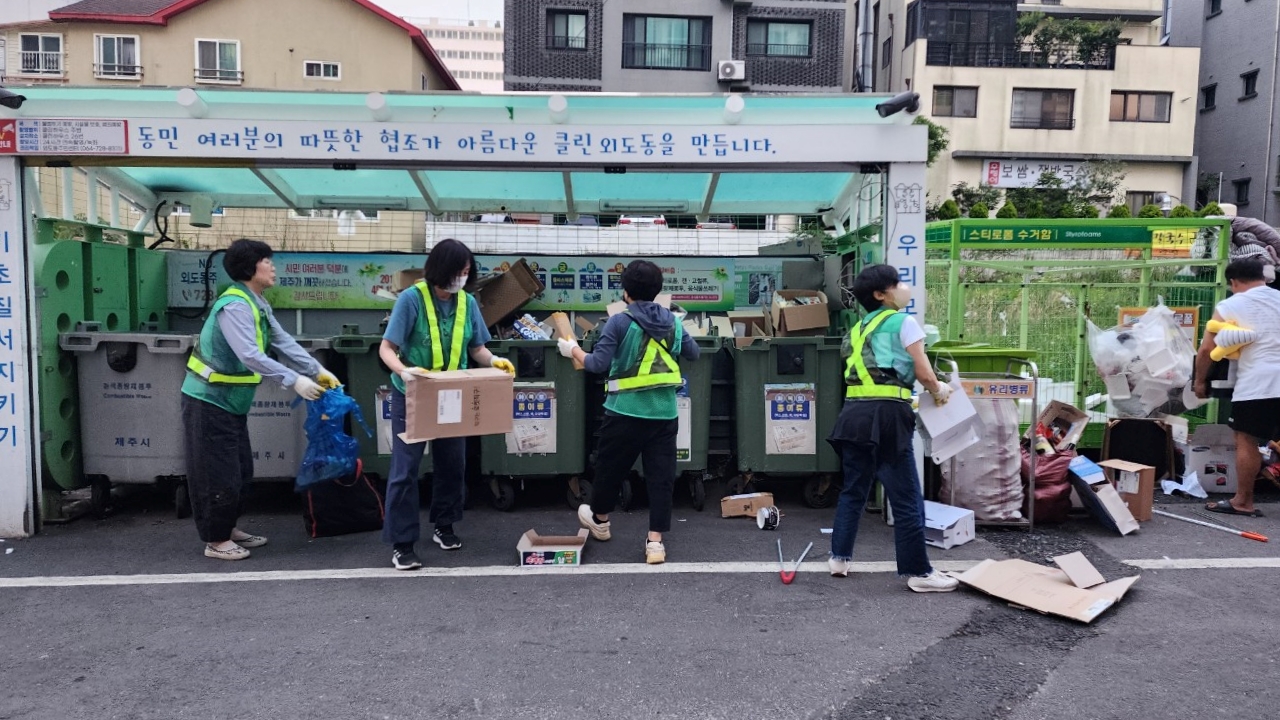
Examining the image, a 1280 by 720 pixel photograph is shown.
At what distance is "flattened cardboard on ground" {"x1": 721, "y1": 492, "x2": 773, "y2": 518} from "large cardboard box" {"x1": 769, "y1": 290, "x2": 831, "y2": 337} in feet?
4.10

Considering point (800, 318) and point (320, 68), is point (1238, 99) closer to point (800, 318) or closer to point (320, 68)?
point (800, 318)

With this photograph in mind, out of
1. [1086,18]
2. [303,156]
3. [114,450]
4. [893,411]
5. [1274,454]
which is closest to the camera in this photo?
[893,411]

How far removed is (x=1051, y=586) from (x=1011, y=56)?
29457 millimetres

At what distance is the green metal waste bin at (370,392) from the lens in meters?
5.70

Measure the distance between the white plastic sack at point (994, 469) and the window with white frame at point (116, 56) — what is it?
3178 centimetres

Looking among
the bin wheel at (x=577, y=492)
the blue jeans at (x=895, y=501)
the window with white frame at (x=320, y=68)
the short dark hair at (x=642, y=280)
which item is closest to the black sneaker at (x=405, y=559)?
the bin wheel at (x=577, y=492)

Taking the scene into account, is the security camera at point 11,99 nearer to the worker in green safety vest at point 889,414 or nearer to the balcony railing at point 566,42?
the worker in green safety vest at point 889,414

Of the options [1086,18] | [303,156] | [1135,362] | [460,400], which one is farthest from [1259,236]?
[1086,18]

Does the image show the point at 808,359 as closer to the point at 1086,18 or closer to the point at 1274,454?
the point at 1274,454

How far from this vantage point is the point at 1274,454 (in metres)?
6.48

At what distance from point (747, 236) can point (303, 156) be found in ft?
14.4

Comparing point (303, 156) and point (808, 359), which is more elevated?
point (303, 156)

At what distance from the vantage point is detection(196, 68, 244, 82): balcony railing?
28.8 m

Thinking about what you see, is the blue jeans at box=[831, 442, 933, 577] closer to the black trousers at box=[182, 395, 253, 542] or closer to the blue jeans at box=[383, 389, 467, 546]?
the blue jeans at box=[383, 389, 467, 546]
